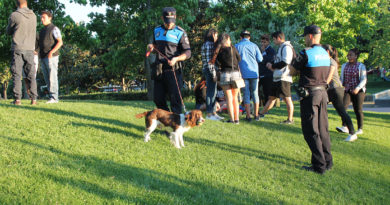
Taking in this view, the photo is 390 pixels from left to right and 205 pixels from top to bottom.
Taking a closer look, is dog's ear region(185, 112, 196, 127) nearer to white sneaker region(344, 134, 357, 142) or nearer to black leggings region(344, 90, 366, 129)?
white sneaker region(344, 134, 357, 142)

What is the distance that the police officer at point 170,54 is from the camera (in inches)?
222

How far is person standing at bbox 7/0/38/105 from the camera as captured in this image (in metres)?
7.47

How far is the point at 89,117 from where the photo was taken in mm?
6820

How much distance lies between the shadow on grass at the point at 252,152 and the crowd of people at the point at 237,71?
44cm

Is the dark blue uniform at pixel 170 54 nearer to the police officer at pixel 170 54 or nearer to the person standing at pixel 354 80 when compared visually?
the police officer at pixel 170 54

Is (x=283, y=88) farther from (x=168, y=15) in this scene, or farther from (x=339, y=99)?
(x=168, y=15)

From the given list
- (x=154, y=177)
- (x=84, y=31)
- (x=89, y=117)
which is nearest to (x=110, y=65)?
(x=84, y=31)

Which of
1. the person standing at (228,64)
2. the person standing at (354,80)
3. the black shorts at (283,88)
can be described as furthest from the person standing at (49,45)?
the person standing at (354,80)

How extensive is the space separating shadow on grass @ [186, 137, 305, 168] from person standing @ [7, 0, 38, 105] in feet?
14.5

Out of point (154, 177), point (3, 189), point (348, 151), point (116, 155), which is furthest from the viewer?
point (348, 151)

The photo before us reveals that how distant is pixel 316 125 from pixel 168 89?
261 cm

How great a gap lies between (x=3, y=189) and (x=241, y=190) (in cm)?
270

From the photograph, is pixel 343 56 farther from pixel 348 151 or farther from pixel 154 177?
pixel 154 177

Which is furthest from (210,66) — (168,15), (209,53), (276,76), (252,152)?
(252,152)
